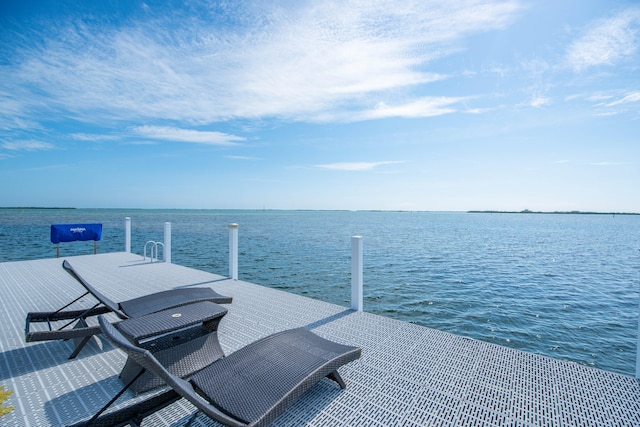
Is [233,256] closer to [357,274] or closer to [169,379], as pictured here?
[357,274]

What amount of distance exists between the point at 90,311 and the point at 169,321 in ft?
4.60

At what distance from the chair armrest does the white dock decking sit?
46cm

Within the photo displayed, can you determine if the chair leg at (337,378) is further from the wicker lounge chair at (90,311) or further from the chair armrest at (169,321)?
the wicker lounge chair at (90,311)

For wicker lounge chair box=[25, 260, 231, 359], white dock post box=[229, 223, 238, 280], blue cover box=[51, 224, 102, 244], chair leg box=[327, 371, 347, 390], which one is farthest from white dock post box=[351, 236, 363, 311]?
blue cover box=[51, 224, 102, 244]

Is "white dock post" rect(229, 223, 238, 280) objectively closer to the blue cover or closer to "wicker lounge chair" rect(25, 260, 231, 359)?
"wicker lounge chair" rect(25, 260, 231, 359)

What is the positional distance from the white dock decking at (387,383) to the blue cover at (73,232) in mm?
4907

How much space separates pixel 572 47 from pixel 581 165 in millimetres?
26203

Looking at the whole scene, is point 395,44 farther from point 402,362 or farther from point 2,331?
point 2,331

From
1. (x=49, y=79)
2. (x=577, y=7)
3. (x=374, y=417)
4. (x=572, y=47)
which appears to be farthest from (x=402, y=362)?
(x=49, y=79)

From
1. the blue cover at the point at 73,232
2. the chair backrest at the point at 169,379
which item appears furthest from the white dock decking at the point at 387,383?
the blue cover at the point at 73,232

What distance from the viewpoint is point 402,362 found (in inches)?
113

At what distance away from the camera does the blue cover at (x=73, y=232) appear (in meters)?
8.20

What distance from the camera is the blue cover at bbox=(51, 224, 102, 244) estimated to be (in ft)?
26.9

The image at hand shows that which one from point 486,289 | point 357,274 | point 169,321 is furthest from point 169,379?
point 486,289
